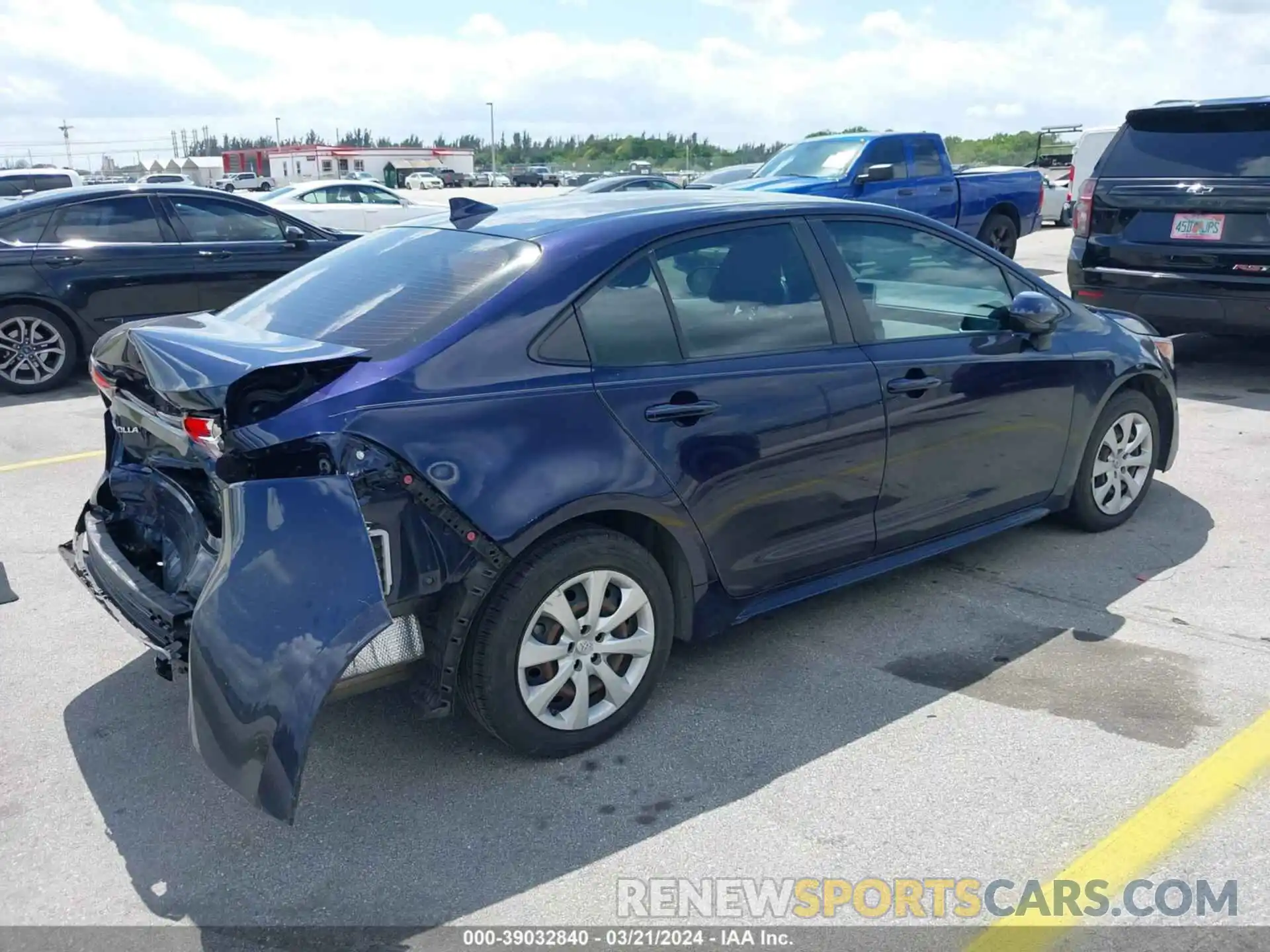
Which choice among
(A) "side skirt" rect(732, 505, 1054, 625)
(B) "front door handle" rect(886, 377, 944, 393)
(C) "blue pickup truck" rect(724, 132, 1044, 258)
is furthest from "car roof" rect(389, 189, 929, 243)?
(C) "blue pickup truck" rect(724, 132, 1044, 258)

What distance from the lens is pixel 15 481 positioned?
6379 mm

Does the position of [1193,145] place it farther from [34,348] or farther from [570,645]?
[34,348]

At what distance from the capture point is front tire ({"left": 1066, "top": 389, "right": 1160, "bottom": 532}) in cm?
508

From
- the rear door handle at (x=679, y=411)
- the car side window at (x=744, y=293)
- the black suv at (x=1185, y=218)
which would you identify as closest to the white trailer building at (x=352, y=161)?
the black suv at (x=1185, y=218)

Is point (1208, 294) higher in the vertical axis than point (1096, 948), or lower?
higher

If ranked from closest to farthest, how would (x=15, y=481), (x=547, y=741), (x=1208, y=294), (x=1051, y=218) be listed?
(x=547, y=741) → (x=15, y=481) → (x=1208, y=294) → (x=1051, y=218)

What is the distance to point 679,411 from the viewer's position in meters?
3.50

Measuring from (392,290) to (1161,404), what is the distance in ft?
12.5

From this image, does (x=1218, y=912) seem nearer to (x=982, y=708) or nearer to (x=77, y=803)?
(x=982, y=708)

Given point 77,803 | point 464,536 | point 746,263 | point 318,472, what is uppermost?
point 746,263

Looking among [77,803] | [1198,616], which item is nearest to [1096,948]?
[1198,616]

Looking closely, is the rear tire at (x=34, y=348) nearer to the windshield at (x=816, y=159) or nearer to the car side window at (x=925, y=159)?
the windshield at (x=816, y=159)

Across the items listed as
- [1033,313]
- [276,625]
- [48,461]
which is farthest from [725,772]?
[48,461]

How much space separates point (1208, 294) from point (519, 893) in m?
6.97
